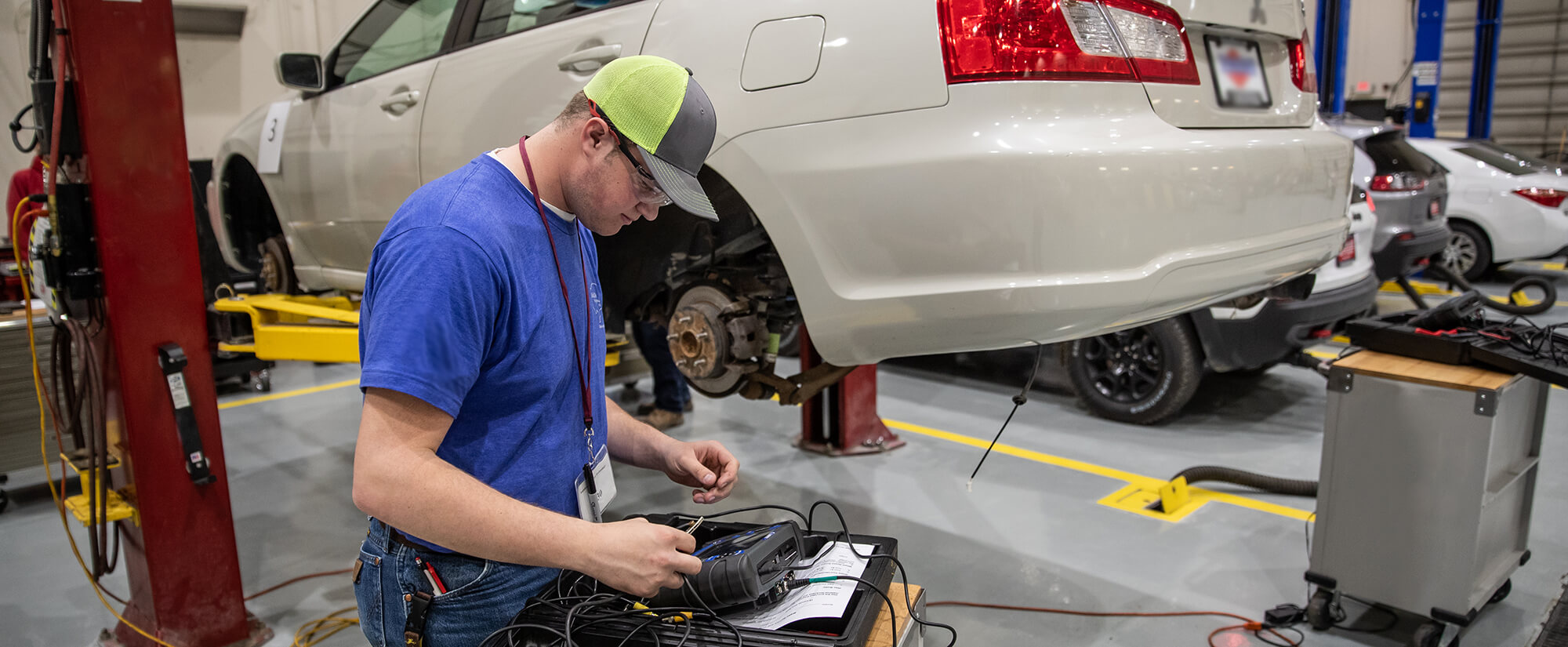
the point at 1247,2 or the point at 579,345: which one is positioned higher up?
the point at 1247,2

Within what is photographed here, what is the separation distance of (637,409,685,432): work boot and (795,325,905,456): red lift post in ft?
2.39

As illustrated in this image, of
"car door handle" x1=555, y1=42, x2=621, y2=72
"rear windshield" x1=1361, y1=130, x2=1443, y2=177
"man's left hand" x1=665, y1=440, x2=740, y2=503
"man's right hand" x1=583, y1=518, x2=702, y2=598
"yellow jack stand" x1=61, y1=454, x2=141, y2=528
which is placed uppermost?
"car door handle" x1=555, y1=42, x2=621, y2=72

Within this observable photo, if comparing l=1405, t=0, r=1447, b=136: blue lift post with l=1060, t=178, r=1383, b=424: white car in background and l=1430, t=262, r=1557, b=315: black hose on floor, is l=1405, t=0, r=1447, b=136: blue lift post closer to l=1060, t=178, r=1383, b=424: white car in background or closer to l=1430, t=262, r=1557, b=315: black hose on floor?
l=1430, t=262, r=1557, b=315: black hose on floor

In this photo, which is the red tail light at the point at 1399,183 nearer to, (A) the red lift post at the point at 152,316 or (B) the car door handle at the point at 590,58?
(B) the car door handle at the point at 590,58

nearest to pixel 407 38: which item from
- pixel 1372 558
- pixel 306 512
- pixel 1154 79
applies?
pixel 306 512

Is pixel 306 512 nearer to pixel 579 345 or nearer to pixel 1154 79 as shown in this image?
pixel 579 345

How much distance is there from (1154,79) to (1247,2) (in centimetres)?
44

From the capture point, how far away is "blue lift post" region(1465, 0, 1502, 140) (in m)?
11.1

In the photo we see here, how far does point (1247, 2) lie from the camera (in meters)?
2.04

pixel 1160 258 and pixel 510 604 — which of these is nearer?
pixel 510 604

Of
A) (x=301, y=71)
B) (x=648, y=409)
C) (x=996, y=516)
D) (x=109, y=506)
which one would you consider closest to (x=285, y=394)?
(x=648, y=409)

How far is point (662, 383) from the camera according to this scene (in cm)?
461

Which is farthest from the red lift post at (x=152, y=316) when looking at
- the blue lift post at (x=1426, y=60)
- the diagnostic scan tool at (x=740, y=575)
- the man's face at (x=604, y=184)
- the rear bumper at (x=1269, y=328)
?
the blue lift post at (x=1426, y=60)

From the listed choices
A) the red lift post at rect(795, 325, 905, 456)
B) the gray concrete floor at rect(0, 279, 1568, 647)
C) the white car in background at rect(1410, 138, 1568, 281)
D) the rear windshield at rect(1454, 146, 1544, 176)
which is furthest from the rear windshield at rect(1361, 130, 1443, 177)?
the red lift post at rect(795, 325, 905, 456)
